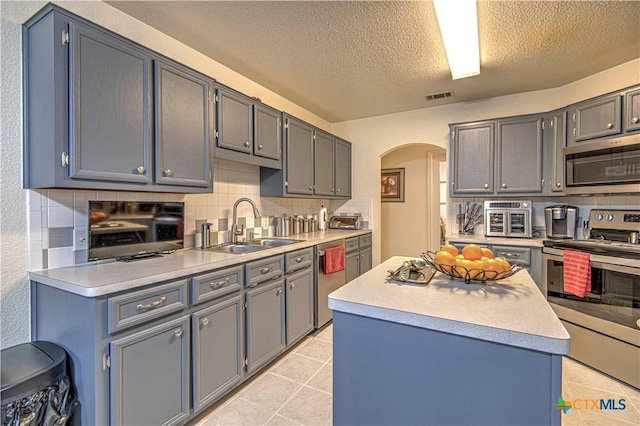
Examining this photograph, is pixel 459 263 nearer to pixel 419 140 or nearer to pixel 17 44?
pixel 17 44

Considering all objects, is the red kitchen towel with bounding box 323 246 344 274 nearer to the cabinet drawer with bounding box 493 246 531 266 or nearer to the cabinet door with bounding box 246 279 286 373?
the cabinet door with bounding box 246 279 286 373

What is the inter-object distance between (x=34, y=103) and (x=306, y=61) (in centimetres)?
191

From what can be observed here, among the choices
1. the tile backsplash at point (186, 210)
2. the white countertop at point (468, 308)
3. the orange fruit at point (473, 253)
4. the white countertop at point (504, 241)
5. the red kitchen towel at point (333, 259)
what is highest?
the tile backsplash at point (186, 210)

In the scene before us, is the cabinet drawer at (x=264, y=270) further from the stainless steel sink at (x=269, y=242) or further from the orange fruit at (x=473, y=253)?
the orange fruit at (x=473, y=253)

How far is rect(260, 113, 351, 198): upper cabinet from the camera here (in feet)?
10.1

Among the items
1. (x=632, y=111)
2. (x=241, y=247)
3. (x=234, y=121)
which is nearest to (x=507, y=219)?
(x=632, y=111)

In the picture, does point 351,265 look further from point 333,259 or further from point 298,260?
point 298,260

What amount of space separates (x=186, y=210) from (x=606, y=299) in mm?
3334

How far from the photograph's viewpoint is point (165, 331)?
1.59 m

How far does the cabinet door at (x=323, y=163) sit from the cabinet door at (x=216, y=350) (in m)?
1.90

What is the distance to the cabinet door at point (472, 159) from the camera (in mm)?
3334

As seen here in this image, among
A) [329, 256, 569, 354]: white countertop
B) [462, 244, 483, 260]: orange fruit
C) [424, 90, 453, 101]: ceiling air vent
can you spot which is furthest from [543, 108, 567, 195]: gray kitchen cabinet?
[462, 244, 483, 260]: orange fruit

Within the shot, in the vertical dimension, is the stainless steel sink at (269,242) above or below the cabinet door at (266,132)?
below

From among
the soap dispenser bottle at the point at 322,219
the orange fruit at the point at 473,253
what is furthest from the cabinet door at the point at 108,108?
the soap dispenser bottle at the point at 322,219
